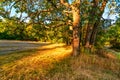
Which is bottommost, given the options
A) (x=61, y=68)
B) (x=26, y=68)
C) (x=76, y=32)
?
(x=61, y=68)

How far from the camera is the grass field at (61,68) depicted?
11.8 metres

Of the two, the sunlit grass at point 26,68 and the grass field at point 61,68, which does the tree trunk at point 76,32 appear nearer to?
the grass field at point 61,68

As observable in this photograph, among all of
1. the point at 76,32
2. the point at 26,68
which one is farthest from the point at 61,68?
the point at 76,32

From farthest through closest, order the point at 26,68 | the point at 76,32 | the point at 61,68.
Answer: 1. the point at 76,32
2. the point at 61,68
3. the point at 26,68

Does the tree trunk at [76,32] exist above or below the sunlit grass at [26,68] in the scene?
above

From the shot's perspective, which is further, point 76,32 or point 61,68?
point 76,32

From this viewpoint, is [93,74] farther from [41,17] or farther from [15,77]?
[41,17]

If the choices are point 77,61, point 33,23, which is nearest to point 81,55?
point 77,61

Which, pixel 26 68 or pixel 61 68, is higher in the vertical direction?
pixel 26 68

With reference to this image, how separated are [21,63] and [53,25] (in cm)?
393

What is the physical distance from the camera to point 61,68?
13.2m

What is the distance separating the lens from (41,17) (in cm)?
1631

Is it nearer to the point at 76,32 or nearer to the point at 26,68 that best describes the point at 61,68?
the point at 26,68

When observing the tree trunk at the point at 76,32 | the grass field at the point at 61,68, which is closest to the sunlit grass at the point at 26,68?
the grass field at the point at 61,68
